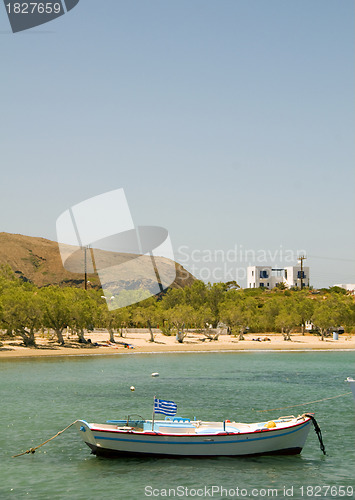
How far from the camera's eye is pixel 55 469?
31.4 m

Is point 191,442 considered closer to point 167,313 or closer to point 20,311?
point 20,311

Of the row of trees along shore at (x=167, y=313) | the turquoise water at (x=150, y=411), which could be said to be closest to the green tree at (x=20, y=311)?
the row of trees along shore at (x=167, y=313)

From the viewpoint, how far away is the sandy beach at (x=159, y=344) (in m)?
100.0

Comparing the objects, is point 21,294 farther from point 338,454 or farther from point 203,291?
point 338,454

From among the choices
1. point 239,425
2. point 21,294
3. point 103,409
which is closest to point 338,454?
point 239,425

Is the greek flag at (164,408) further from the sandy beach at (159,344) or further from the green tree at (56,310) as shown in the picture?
the green tree at (56,310)

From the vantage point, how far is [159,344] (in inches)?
4685

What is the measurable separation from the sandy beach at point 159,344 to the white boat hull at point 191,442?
206 ft

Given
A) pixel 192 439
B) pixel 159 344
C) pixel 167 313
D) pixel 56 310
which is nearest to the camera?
pixel 192 439

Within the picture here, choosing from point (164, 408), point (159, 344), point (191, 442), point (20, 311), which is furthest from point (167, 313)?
point (191, 442)

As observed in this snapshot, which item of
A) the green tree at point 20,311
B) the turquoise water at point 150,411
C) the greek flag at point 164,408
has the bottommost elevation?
the turquoise water at point 150,411

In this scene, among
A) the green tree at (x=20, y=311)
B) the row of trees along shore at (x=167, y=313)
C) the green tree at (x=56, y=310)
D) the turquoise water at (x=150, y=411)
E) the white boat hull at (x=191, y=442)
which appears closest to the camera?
the turquoise water at (x=150, y=411)

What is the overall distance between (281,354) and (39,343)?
131ft

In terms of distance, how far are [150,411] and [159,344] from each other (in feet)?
235
